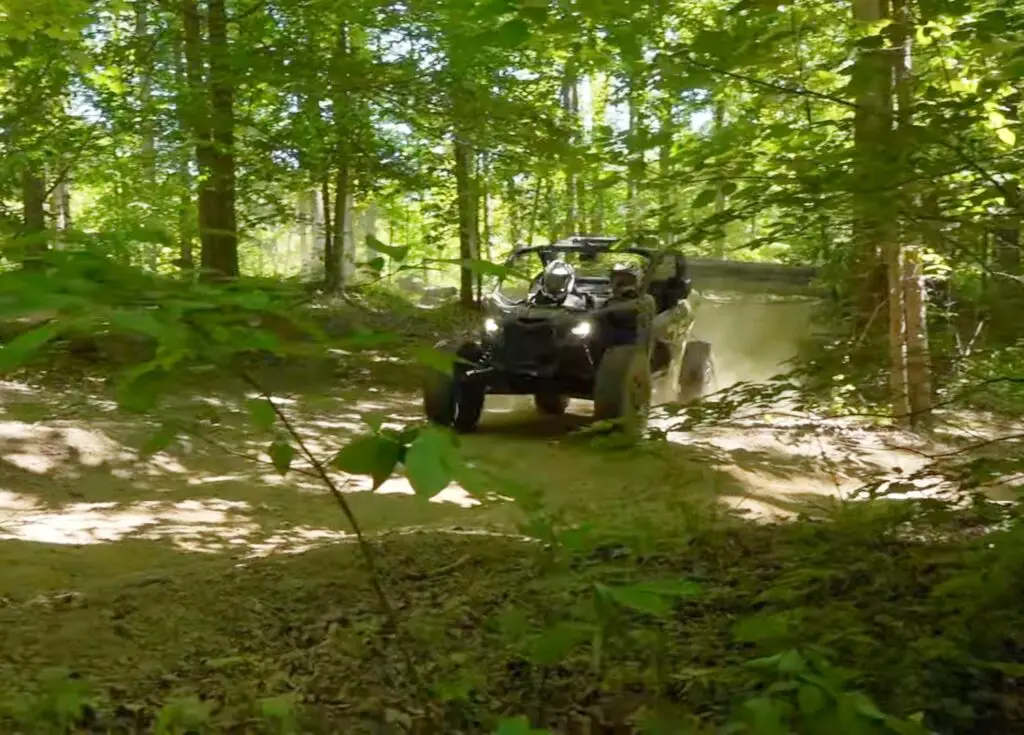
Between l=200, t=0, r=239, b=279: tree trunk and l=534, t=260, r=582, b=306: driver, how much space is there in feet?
8.39

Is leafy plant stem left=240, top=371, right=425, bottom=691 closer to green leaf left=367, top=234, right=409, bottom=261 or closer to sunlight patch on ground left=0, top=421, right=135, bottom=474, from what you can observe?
green leaf left=367, top=234, right=409, bottom=261

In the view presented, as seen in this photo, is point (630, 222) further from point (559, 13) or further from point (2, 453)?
point (2, 453)

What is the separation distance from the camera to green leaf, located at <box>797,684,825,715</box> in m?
1.51

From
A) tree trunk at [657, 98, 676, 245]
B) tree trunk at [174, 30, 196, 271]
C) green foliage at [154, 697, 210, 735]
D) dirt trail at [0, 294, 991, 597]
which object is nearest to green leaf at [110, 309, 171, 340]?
green foliage at [154, 697, 210, 735]

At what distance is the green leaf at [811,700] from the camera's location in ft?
4.94

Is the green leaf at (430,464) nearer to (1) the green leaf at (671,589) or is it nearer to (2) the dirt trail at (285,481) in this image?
(1) the green leaf at (671,589)

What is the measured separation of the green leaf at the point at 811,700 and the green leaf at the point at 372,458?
0.72 m

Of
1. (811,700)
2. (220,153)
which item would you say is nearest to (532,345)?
(220,153)

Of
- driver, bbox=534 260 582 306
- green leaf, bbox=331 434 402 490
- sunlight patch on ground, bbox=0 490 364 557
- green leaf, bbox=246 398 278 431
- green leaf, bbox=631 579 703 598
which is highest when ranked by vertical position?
driver, bbox=534 260 582 306

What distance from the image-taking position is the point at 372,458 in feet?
5.01

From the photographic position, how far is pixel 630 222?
368 cm

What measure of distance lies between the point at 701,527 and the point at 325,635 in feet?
5.76

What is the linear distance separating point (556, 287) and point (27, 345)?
294 inches

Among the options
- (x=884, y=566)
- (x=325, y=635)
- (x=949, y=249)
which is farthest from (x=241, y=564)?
(x=949, y=249)
